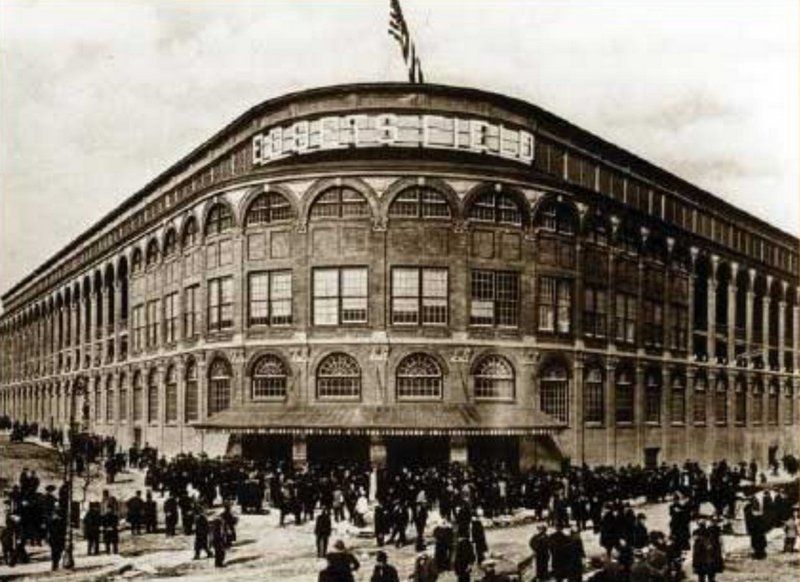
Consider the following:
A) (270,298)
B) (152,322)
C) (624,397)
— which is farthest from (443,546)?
(152,322)

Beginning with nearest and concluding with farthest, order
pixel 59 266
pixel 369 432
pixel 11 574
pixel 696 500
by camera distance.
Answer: pixel 11 574
pixel 696 500
pixel 369 432
pixel 59 266

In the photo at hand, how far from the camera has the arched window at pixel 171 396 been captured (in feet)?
157

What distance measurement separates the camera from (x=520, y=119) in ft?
136

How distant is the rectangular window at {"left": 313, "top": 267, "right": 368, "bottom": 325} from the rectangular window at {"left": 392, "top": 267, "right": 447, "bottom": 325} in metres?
1.19

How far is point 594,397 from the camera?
4459 centimetres

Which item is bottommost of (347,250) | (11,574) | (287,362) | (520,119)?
(11,574)

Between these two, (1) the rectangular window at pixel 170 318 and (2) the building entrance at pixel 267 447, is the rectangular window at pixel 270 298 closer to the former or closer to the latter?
(2) the building entrance at pixel 267 447

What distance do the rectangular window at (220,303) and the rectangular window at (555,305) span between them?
1244 centimetres

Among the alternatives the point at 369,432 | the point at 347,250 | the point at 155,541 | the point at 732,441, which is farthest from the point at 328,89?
the point at 732,441

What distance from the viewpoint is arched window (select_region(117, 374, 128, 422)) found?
56156 millimetres

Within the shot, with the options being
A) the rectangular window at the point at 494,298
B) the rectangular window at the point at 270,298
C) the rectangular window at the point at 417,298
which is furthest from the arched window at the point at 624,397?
the rectangular window at the point at 270,298

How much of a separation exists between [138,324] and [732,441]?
1262 inches

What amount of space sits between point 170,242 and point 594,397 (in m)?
21.0

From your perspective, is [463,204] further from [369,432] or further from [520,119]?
[369,432]
